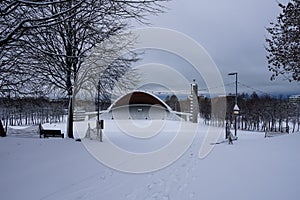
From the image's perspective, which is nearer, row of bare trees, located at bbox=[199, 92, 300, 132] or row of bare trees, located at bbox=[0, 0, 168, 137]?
row of bare trees, located at bbox=[0, 0, 168, 137]

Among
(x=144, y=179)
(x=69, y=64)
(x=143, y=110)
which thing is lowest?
(x=144, y=179)

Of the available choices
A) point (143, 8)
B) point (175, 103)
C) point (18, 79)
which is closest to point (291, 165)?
point (143, 8)

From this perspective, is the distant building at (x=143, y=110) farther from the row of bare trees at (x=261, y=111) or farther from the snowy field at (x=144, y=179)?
the snowy field at (x=144, y=179)

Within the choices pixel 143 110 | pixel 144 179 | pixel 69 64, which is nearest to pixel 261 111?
pixel 143 110

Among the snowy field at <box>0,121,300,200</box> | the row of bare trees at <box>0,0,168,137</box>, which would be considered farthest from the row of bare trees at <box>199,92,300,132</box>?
the snowy field at <box>0,121,300,200</box>

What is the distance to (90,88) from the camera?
39.3ft

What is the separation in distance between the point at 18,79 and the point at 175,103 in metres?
33.0

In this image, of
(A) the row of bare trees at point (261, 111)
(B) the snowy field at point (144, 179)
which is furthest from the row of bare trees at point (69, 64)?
(A) the row of bare trees at point (261, 111)

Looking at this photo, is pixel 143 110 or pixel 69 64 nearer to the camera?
pixel 69 64

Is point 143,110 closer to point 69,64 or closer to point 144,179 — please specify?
point 69,64

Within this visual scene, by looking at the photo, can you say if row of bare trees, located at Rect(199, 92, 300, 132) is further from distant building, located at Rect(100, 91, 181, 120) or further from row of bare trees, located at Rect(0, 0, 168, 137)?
row of bare trees, located at Rect(0, 0, 168, 137)

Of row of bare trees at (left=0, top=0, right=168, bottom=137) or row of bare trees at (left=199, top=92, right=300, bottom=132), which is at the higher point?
row of bare trees at (left=0, top=0, right=168, bottom=137)

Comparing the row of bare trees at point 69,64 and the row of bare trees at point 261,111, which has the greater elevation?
the row of bare trees at point 69,64

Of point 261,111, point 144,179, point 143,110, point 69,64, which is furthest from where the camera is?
point 261,111
